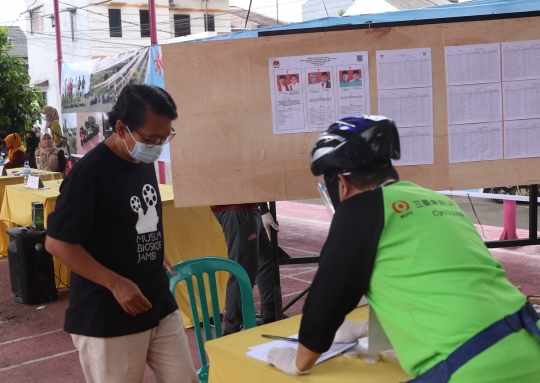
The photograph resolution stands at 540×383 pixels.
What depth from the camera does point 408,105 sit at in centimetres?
345

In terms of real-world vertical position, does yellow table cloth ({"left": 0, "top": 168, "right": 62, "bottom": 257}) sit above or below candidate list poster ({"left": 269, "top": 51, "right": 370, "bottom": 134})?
below

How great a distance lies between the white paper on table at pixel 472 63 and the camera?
11.3 feet

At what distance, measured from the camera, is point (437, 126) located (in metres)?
3.49

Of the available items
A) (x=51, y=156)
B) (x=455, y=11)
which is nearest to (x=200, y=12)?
(x=51, y=156)

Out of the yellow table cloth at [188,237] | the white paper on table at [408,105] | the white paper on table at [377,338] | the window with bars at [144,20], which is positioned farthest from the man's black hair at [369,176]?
the window with bars at [144,20]

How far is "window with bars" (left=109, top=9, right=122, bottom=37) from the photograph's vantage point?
1246 inches

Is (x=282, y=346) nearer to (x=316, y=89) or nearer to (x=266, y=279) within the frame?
(x=316, y=89)

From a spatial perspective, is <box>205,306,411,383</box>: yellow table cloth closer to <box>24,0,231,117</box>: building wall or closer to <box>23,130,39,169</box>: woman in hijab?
<box>23,130,39,169</box>: woman in hijab

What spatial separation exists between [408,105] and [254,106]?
0.86m

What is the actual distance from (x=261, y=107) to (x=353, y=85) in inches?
20.5

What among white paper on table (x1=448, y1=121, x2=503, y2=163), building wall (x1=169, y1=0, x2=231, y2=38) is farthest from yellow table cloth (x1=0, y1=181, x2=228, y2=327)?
building wall (x1=169, y1=0, x2=231, y2=38)

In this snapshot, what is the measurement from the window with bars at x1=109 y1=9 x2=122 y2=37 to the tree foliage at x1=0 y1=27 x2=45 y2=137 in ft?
51.6

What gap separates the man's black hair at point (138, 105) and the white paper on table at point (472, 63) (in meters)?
1.82

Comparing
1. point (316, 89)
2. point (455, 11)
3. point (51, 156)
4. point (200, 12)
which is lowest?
point (51, 156)
